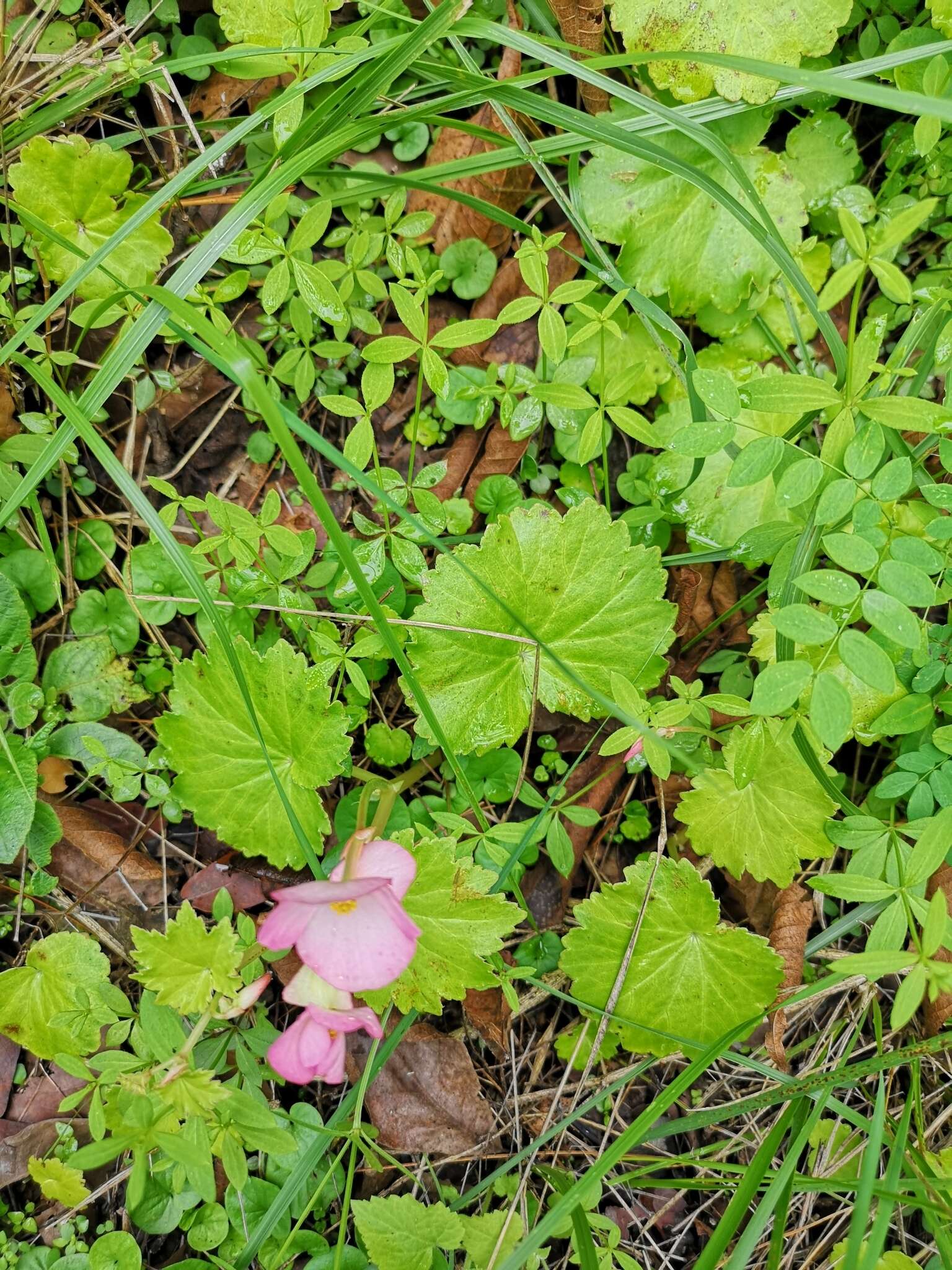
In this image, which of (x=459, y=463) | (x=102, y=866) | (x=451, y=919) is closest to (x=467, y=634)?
(x=459, y=463)

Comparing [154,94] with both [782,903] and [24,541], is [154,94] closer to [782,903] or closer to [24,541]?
[24,541]

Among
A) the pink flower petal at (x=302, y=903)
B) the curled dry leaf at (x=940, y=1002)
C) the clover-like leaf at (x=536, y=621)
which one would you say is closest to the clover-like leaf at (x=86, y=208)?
the clover-like leaf at (x=536, y=621)

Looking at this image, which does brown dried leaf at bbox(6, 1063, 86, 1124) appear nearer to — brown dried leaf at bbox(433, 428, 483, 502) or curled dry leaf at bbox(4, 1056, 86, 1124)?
curled dry leaf at bbox(4, 1056, 86, 1124)

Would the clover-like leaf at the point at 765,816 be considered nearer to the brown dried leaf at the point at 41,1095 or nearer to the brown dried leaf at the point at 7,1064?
the brown dried leaf at the point at 41,1095

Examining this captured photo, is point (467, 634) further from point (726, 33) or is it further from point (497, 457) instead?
point (726, 33)

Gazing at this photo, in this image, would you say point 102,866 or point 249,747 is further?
point 102,866

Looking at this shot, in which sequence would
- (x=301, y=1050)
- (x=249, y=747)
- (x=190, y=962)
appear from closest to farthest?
(x=301, y=1050) < (x=190, y=962) < (x=249, y=747)
